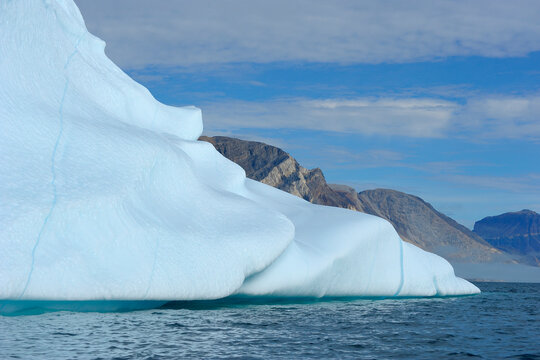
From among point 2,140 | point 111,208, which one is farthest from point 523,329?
point 2,140

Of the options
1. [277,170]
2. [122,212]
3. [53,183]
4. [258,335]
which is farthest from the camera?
[277,170]

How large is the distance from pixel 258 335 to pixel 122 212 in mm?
3318

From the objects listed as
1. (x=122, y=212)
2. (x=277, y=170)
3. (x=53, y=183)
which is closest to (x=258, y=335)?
(x=122, y=212)

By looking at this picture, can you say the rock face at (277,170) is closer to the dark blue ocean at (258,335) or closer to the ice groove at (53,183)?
the ice groove at (53,183)

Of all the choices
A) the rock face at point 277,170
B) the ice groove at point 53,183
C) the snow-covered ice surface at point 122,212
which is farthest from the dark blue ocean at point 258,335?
the rock face at point 277,170

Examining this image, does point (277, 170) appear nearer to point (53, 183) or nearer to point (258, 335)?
point (53, 183)

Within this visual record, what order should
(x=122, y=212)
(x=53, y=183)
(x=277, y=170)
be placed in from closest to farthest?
1. (x=53, y=183)
2. (x=122, y=212)
3. (x=277, y=170)

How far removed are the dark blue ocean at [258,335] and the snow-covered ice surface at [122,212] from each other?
1.90 feet

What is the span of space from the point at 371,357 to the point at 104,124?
25.5 feet

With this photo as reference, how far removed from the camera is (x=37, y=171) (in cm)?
1063

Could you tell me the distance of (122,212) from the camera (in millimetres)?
10484

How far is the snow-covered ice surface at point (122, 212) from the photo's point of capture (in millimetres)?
9539

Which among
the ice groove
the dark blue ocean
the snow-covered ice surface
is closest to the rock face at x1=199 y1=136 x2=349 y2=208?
the snow-covered ice surface

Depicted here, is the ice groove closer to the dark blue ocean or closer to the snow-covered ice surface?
the snow-covered ice surface
